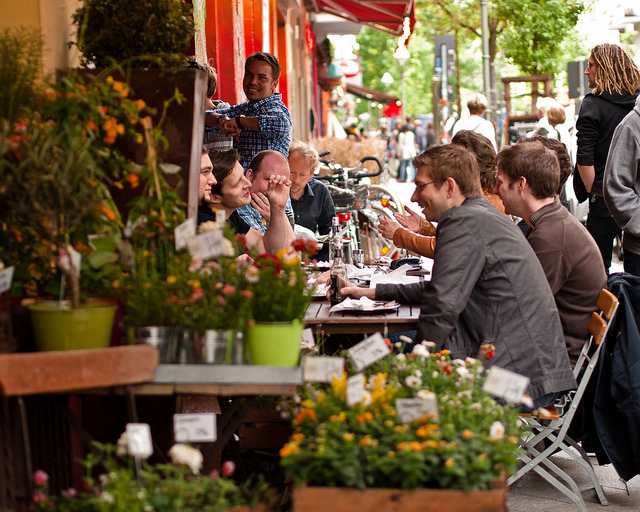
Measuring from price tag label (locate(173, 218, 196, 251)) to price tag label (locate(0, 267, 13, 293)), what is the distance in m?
0.48

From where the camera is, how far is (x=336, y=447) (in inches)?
128

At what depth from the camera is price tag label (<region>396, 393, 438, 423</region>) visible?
3.35 m

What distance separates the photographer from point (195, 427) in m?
3.32

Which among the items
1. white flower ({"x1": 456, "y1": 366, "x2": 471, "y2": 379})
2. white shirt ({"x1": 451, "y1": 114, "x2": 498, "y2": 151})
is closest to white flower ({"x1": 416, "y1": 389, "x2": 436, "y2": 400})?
white flower ({"x1": 456, "y1": 366, "x2": 471, "y2": 379})

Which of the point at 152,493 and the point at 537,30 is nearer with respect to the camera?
the point at 152,493

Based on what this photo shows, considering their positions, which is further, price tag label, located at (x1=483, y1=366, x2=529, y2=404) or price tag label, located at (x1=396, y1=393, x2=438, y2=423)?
price tag label, located at (x1=483, y1=366, x2=529, y2=404)

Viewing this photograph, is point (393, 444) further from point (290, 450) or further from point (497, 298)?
point (497, 298)

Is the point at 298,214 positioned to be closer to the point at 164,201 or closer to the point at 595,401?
the point at 595,401

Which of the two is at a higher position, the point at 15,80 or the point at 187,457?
the point at 15,80

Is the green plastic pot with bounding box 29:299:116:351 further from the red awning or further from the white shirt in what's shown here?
the red awning

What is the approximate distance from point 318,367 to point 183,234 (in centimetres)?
56

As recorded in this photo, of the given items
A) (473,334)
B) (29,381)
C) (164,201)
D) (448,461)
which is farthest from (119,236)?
(473,334)

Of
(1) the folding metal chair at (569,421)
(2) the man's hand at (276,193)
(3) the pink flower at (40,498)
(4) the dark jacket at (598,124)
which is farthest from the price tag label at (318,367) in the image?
(4) the dark jacket at (598,124)

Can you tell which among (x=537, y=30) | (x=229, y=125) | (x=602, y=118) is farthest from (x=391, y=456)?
(x=537, y=30)
